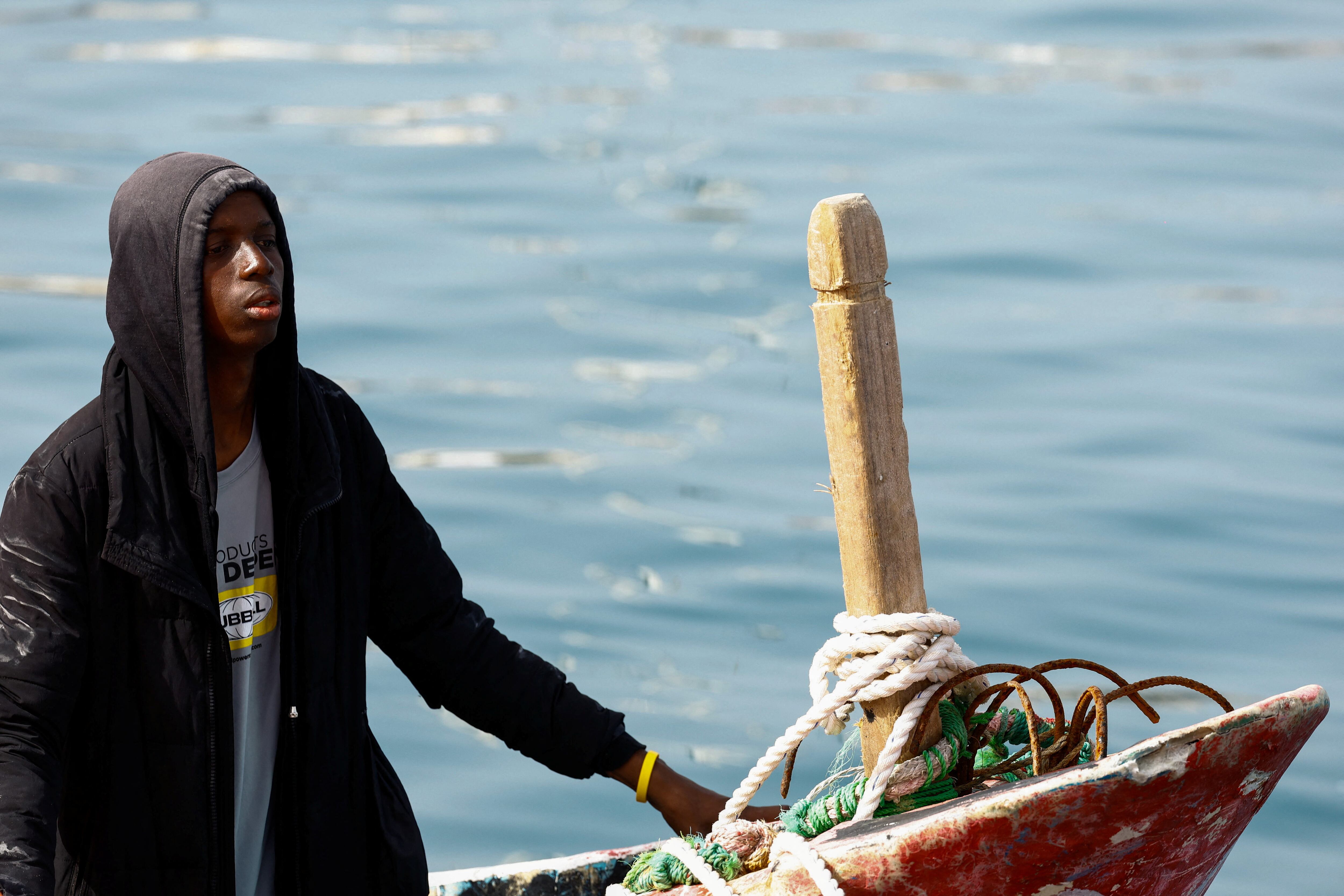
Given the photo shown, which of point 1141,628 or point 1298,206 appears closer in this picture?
point 1141,628

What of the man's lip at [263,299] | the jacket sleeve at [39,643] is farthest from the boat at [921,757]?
the jacket sleeve at [39,643]

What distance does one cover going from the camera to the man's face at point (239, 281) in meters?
2.21

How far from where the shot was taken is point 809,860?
2.25 metres

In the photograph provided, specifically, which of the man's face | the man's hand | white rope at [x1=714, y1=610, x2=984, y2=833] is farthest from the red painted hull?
the man's face

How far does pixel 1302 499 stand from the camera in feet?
26.1

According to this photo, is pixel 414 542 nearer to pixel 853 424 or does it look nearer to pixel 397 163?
pixel 853 424

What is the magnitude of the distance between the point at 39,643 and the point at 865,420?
117 cm

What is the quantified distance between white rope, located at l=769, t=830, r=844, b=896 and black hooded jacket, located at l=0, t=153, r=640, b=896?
58 cm

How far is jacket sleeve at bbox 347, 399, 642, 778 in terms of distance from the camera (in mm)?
2547

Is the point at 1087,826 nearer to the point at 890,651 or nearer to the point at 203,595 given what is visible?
the point at 890,651

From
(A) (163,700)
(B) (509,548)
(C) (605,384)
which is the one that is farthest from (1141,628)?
(A) (163,700)

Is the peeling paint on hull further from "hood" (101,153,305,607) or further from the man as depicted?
"hood" (101,153,305,607)

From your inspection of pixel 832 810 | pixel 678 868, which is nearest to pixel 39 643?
pixel 678 868

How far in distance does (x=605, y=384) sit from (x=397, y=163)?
5.54m
